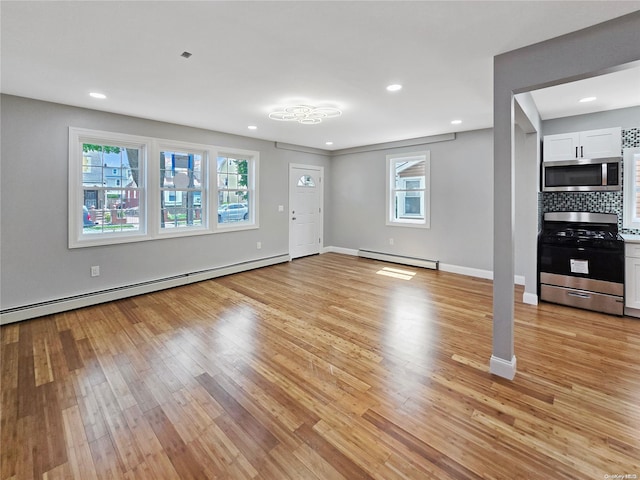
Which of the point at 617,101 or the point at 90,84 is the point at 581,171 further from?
the point at 90,84

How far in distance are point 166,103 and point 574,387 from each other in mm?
4812

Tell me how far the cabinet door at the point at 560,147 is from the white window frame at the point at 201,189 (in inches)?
197

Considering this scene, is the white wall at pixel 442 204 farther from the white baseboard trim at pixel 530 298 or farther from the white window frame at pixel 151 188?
the white window frame at pixel 151 188

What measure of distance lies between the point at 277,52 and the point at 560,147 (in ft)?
12.5

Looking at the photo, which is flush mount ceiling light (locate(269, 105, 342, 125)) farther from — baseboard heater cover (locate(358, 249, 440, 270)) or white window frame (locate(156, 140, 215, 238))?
baseboard heater cover (locate(358, 249, 440, 270))

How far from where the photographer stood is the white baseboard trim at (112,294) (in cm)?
337

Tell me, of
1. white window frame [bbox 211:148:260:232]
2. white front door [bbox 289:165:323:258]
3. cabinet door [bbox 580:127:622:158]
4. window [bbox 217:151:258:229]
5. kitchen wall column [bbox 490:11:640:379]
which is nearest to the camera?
kitchen wall column [bbox 490:11:640:379]

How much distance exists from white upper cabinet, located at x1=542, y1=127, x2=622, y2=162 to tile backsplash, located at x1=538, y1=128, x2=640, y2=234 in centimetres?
32

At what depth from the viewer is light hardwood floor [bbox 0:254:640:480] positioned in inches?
61.8

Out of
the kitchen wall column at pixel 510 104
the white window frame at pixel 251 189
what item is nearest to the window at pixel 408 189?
the white window frame at pixel 251 189

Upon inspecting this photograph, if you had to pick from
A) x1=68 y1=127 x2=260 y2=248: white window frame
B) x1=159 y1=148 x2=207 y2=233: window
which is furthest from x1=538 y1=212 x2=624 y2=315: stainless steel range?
x1=159 y1=148 x2=207 y2=233: window

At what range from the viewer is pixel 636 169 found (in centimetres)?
369

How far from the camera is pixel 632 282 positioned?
3320mm

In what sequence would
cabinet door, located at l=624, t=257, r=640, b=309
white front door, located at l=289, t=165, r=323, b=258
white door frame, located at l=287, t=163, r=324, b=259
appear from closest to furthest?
cabinet door, located at l=624, t=257, r=640, b=309
white door frame, located at l=287, t=163, r=324, b=259
white front door, located at l=289, t=165, r=323, b=258
